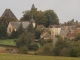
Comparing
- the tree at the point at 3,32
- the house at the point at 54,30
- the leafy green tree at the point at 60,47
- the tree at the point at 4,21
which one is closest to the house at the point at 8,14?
the tree at the point at 4,21

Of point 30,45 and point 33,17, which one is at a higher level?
point 33,17

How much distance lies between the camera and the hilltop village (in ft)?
149

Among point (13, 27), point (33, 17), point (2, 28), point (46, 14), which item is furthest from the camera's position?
point (46, 14)

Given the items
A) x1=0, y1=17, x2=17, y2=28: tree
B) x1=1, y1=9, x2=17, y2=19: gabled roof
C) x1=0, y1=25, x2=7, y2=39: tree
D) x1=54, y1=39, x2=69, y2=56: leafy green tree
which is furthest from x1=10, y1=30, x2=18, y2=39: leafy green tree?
x1=54, y1=39, x2=69, y2=56: leafy green tree

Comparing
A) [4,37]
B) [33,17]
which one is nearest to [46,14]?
[33,17]

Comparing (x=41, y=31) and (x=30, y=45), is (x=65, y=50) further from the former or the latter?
(x=41, y=31)

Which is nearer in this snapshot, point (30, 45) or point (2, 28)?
point (30, 45)

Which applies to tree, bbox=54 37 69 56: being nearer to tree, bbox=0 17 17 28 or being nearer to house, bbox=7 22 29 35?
house, bbox=7 22 29 35

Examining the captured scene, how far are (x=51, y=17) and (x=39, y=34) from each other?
808 inches

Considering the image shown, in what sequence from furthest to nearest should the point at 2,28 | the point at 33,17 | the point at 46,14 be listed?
the point at 46,14
the point at 33,17
the point at 2,28

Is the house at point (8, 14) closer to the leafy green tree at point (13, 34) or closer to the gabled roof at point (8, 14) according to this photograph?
the gabled roof at point (8, 14)

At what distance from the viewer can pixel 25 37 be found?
5816 cm

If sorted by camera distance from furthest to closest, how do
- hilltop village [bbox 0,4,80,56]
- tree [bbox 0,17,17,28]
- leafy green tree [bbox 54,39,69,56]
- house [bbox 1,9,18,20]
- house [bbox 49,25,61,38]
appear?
house [bbox 1,9,18,20], house [bbox 49,25,61,38], tree [bbox 0,17,17,28], hilltop village [bbox 0,4,80,56], leafy green tree [bbox 54,39,69,56]

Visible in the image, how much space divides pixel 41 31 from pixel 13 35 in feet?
21.4
